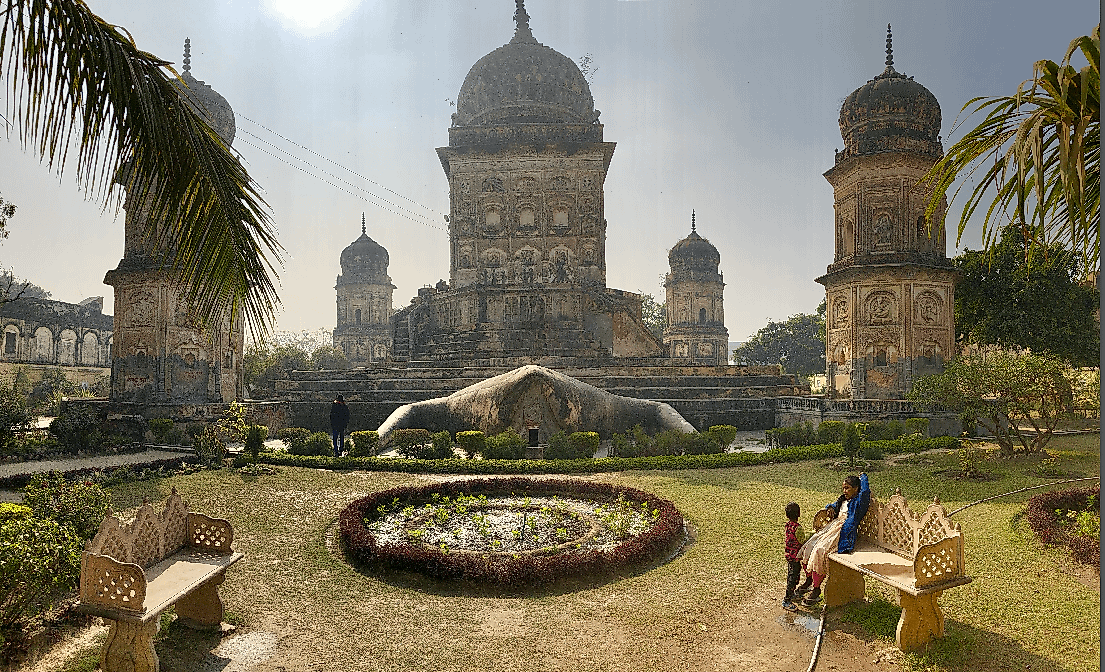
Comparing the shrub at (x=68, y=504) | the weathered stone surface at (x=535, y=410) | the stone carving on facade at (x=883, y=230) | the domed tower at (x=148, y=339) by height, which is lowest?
the shrub at (x=68, y=504)

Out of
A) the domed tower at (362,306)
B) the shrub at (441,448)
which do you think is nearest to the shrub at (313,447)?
the shrub at (441,448)


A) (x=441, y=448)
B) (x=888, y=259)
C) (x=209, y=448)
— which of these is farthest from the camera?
(x=888, y=259)

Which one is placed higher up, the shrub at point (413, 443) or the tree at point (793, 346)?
the tree at point (793, 346)

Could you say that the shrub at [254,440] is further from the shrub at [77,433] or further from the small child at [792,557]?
the small child at [792,557]

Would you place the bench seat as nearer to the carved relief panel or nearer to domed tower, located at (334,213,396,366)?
the carved relief panel

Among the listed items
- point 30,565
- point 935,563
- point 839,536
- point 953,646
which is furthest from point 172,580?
point 953,646

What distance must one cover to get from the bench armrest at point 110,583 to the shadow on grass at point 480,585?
2.49 meters

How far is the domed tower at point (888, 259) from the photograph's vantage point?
68.6ft

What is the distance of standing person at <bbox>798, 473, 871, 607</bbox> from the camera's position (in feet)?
18.8

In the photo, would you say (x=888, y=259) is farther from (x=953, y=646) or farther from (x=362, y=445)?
(x=953, y=646)

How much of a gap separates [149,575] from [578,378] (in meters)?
17.2

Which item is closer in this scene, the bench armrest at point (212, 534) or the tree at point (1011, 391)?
the bench armrest at point (212, 534)

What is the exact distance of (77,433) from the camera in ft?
50.3

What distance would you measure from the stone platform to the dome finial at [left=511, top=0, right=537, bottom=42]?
20.9 meters
